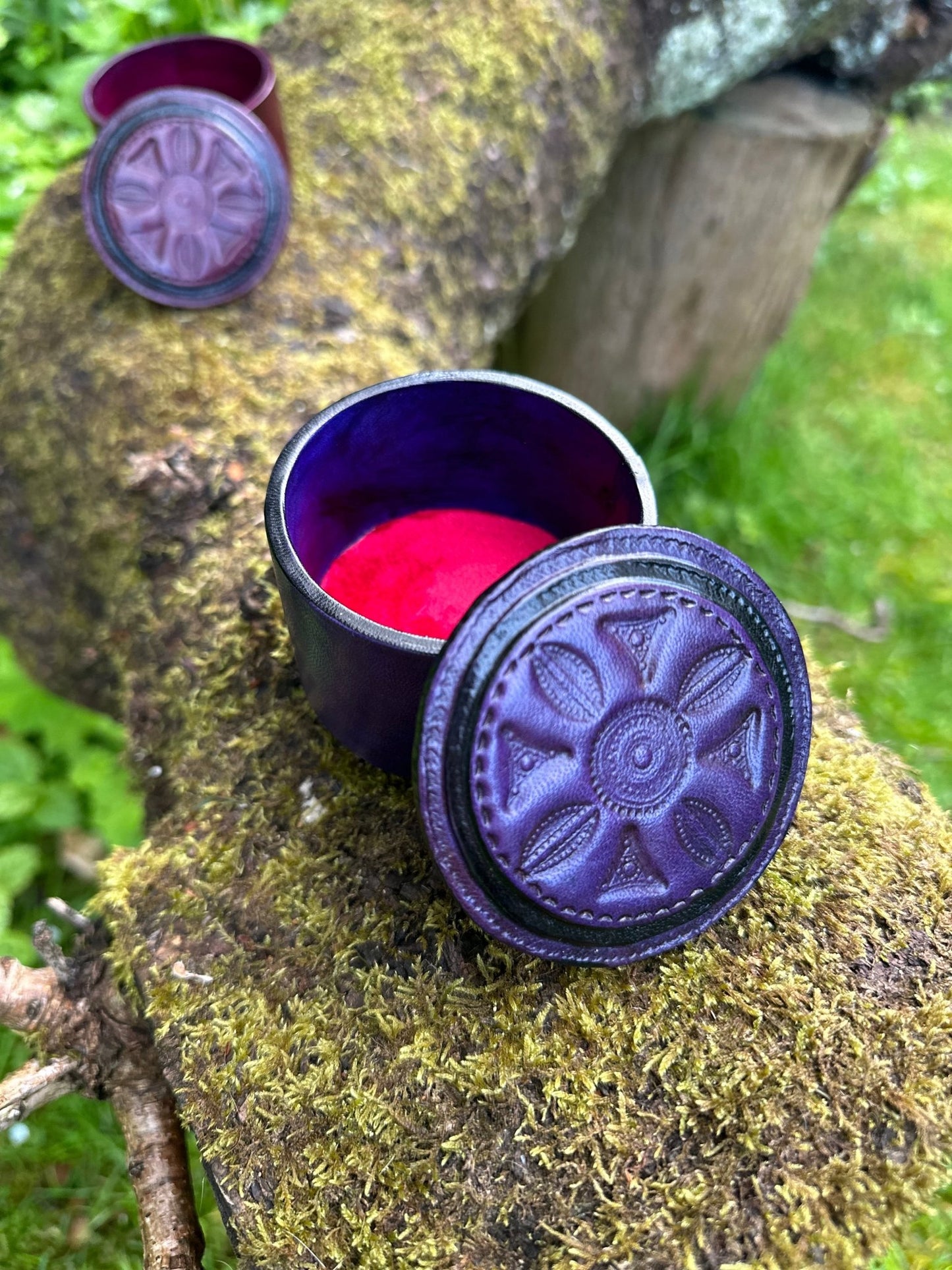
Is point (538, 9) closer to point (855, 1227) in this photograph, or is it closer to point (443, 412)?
point (443, 412)

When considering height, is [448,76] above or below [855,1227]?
above

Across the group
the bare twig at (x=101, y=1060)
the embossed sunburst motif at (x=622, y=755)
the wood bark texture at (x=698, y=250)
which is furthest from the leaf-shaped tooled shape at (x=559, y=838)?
the wood bark texture at (x=698, y=250)

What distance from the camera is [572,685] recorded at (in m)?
0.95

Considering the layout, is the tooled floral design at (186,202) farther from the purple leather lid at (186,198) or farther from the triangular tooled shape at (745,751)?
the triangular tooled shape at (745,751)

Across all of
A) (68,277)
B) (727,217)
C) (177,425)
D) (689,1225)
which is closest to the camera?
(689,1225)

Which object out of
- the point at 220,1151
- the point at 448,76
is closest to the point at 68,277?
the point at 448,76

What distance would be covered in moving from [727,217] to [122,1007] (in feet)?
8.93


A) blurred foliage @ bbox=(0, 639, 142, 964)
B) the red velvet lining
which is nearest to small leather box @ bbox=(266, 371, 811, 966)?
the red velvet lining

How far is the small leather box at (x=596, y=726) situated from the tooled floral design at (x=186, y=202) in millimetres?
877

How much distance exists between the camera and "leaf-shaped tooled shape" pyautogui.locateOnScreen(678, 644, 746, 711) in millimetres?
972

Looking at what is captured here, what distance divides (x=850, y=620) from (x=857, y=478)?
0.73 m

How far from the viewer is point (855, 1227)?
0.94 m

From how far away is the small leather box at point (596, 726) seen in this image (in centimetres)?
93

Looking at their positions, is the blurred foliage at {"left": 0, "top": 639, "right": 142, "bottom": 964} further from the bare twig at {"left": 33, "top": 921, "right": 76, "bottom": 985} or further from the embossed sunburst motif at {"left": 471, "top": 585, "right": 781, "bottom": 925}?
the embossed sunburst motif at {"left": 471, "top": 585, "right": 781, "bottom": 925}
